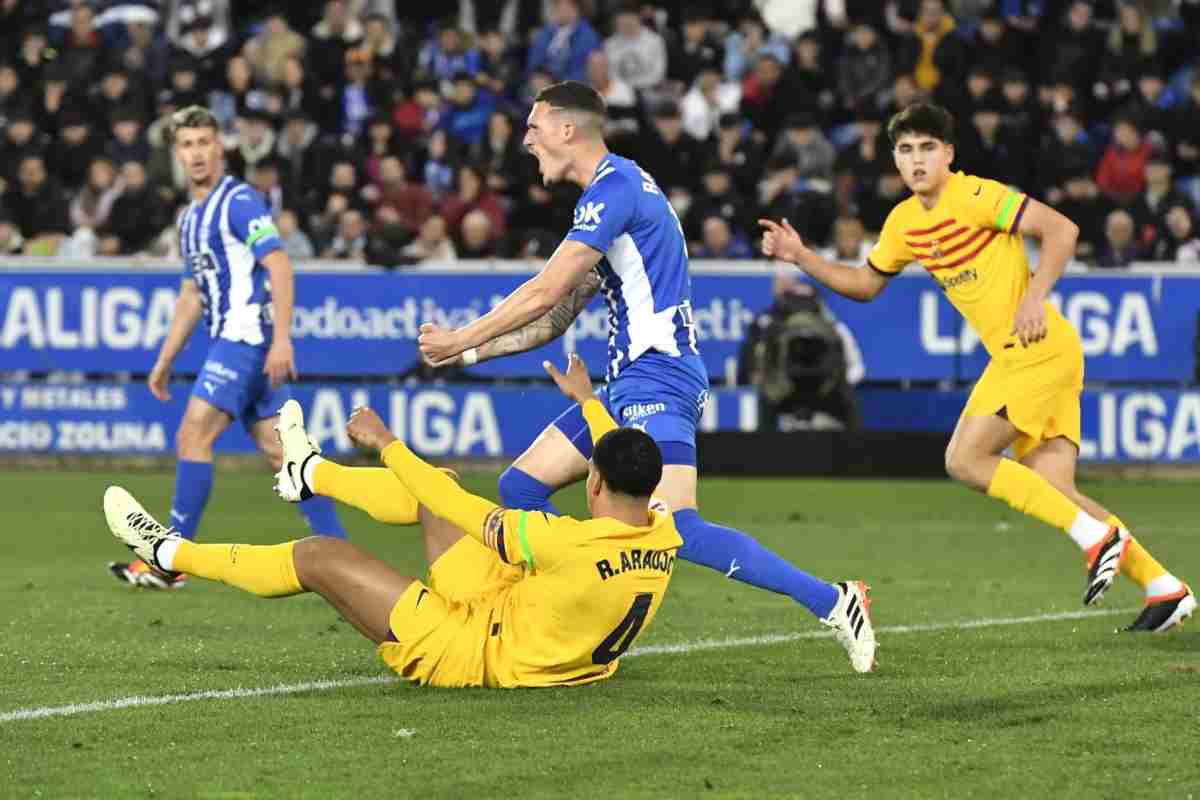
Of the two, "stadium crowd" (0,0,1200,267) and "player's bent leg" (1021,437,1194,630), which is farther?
"stadium crowd" (0,0,1200,267)

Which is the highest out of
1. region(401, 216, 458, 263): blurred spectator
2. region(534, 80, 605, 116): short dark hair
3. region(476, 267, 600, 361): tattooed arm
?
region(534, 80, 605, 116): short dark hair

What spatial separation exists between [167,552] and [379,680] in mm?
990

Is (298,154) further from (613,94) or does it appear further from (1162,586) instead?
(1162,586)

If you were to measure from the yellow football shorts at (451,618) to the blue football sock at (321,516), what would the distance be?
3394mm

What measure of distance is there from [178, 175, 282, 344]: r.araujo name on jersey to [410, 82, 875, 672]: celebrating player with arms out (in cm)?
312

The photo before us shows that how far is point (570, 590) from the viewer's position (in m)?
7.23

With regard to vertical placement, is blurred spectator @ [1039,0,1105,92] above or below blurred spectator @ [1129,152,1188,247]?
above

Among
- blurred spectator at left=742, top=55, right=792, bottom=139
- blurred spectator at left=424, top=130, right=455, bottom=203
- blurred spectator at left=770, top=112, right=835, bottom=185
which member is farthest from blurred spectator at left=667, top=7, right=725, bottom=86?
blurred spectator at left=424, top=130, right=455, bottom=203

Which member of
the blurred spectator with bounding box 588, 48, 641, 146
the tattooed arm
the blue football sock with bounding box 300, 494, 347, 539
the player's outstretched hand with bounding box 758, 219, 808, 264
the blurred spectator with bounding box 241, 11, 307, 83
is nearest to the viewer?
the tattooed arm

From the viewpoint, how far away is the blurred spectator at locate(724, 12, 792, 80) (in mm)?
22219

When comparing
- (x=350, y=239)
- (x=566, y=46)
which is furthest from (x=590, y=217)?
(x=566, y=46)

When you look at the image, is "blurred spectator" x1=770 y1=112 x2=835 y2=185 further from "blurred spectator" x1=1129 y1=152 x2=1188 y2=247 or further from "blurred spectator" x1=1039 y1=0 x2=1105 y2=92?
"blurred spectator" x1=1129 y1=152 x2=1188 y2=247

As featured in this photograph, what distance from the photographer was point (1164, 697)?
7566 millimetres

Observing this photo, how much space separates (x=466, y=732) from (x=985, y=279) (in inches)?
149
